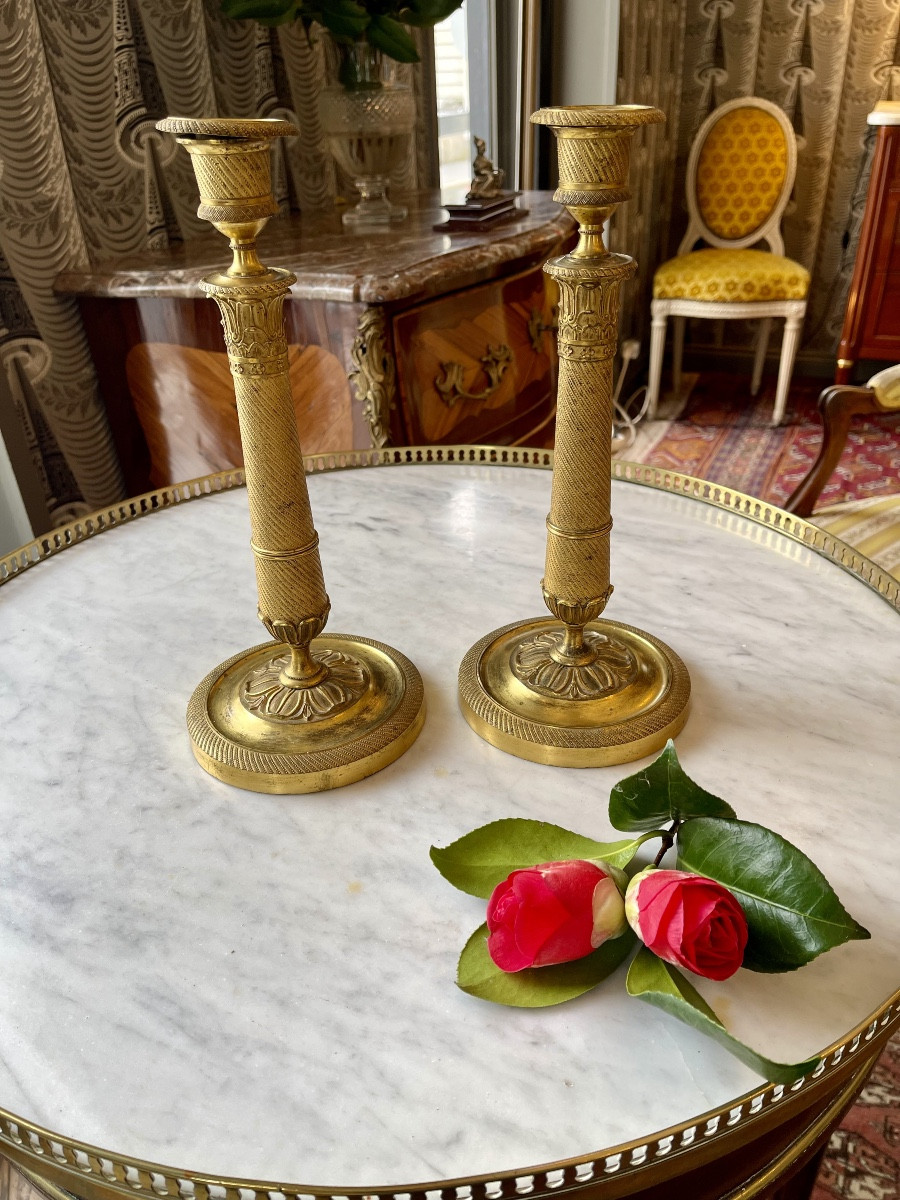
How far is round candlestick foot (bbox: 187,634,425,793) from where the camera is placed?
21.7 inches

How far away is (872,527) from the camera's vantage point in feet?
3.75

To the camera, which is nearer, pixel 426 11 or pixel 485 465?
pixel 485 465

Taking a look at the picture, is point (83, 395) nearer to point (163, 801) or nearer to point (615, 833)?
point (163, 801)

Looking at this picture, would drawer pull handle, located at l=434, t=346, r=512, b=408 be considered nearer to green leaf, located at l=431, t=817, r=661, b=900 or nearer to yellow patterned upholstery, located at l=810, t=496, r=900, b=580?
yellow patterned upholstery, located at l=810, t=496, r=900, b=580

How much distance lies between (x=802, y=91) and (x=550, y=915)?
3041mm

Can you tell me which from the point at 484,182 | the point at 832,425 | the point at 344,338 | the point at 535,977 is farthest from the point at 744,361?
the point at 535,977

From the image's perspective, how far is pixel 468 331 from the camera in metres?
1.34

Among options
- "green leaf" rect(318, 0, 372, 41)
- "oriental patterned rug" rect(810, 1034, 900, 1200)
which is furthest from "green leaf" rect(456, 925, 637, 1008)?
"green leaf" rect(318, 0, 372, 41)

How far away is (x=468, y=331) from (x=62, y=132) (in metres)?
0.60

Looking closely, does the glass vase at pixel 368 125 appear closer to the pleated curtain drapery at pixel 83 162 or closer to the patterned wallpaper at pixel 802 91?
the pleated curtain drapery at pixel 83 162

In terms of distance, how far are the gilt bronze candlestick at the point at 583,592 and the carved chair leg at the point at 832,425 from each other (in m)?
0.92

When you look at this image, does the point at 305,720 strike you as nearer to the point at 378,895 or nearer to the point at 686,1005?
the point at 378,895

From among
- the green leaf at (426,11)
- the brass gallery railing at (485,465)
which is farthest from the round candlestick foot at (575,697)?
the green leaf at (426,11)

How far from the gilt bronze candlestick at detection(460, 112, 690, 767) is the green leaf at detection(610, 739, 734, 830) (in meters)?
0.10
